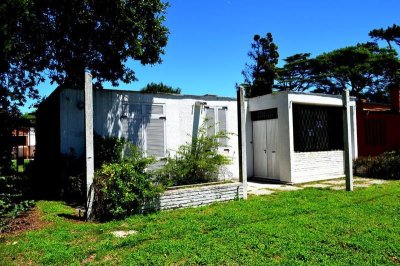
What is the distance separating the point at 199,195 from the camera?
7.57 m

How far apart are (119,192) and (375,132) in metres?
13.6

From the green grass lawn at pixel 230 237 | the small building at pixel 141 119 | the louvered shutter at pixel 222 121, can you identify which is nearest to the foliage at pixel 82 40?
the small building at pixel 141 119

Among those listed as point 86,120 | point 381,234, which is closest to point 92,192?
point 86,120

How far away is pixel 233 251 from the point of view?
14.1 ft

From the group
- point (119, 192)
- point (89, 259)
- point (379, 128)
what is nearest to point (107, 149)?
point (119, 192)

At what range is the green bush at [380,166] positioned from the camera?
1173cm

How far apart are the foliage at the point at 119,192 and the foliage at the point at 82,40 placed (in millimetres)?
4117

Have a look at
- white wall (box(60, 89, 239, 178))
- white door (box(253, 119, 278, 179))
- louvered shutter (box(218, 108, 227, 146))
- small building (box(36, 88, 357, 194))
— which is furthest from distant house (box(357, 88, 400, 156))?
louvered shutter (box(218, 108, 227, 146))

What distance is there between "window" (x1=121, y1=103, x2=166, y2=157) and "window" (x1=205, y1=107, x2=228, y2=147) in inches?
73.4

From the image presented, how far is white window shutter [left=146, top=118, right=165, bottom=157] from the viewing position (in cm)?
1045

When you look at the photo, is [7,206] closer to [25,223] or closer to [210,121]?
[25,223]

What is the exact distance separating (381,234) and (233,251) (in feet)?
7.90

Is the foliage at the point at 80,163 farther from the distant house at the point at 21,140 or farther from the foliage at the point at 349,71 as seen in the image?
the foliage at the point at 349,71

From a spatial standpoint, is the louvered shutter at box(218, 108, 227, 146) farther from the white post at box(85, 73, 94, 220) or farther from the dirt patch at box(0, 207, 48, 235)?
the dirt patch at box(0, 207, 48, 235)
